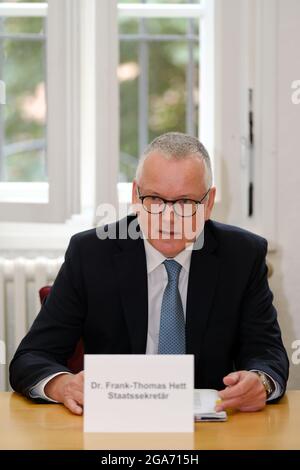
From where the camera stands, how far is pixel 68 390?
6.95ft

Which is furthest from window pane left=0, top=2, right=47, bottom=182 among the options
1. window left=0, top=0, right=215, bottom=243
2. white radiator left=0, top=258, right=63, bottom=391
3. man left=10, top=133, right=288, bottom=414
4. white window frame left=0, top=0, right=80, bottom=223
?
man left=10, top=133, right=288, bottom=414

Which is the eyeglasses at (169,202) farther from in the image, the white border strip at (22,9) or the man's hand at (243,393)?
the white border strip at (22,9)

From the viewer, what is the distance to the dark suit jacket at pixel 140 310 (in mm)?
Result: 2461

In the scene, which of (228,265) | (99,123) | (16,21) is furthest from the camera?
(16,21)

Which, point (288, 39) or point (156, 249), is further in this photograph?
→ point (288, 39)

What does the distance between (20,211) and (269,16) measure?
1.29 m

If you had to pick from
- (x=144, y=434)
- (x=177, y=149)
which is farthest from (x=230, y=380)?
(x=177, y=149)

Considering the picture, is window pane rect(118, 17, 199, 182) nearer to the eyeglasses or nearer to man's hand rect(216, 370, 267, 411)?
the eyeglasses

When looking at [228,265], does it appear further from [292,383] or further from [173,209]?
[292,383]

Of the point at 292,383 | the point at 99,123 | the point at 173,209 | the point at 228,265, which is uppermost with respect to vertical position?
the point at 99,123

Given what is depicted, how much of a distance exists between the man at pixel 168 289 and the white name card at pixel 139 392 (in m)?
0.51

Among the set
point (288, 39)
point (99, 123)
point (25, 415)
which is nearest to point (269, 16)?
point (288, 39)

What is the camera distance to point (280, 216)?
143 inches
